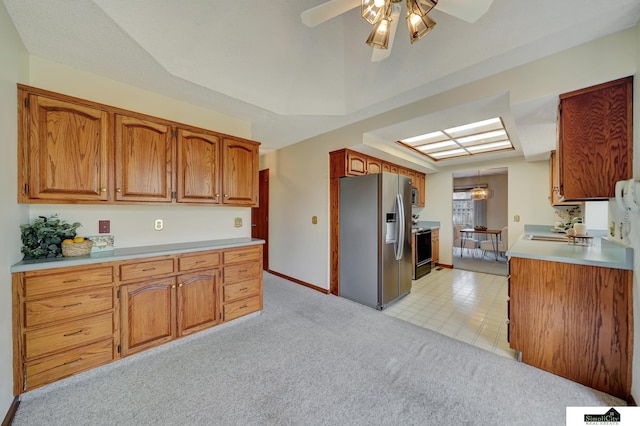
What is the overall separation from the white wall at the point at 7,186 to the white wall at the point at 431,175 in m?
3.00

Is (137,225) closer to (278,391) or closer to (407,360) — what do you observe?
(278,391)

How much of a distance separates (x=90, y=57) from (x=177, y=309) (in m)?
2.20

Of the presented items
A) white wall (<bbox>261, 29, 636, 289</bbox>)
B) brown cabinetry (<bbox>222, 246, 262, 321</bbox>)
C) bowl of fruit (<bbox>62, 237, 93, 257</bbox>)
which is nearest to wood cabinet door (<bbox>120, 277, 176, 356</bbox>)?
bowl of fruit (<bbox>62, 237, 93, 257</bbox>)

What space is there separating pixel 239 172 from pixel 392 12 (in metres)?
2.08

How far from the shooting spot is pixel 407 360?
2.03 metres

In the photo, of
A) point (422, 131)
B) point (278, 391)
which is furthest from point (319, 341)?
point (422, 131)

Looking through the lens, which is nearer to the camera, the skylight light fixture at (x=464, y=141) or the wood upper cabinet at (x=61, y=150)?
the wood upper cabinet at (x=61, y=150)

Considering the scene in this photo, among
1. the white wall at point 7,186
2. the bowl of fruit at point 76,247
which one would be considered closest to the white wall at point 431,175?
the bowl of fruit at point 76,247

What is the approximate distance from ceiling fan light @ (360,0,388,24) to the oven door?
3780 millimetres

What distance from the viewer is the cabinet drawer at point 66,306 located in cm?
158

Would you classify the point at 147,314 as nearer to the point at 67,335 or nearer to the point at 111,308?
the point at 111,308

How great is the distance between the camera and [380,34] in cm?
145

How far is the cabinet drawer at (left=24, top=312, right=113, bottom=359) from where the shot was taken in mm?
1594

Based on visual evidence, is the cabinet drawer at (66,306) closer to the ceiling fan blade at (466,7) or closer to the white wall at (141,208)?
the white wall at (141,208)
